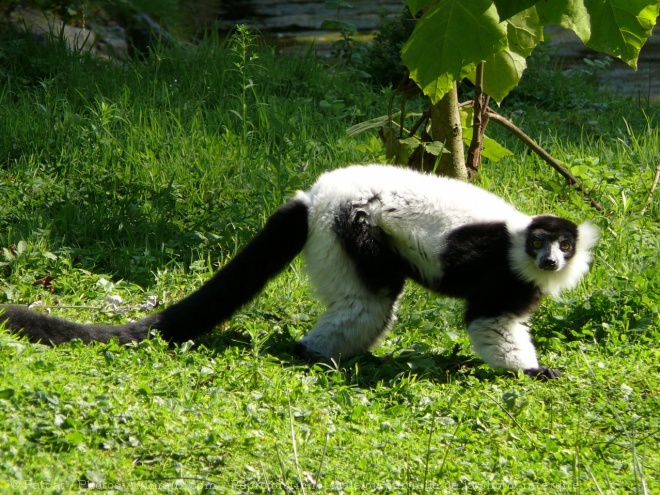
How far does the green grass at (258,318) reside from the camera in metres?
3.39

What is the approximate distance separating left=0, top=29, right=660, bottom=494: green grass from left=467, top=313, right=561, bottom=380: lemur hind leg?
0.33ft

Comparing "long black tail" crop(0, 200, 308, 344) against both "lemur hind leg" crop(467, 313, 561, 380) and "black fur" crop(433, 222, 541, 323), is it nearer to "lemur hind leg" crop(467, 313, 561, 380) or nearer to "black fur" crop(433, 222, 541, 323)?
"black fur" crop(433, 222, 541, 323)

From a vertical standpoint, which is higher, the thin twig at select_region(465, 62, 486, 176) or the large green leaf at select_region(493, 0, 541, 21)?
the large green leaf at select_region(493, 0, 541, 21)

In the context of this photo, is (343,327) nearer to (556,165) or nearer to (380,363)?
(380,363)

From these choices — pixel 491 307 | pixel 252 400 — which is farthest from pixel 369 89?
pixel 252 400

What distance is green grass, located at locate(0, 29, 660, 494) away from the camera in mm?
3389

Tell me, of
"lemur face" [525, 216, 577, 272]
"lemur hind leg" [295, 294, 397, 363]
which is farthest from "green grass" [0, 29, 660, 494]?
"lemur face" [525, 216, 577, 272]

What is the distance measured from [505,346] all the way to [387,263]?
2.34ft

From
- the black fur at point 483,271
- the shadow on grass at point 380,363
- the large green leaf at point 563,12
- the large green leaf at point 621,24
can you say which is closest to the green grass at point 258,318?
the shadow on grass at point 380,363

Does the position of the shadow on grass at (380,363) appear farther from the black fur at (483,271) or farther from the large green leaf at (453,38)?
the large green leaf at (453,38)

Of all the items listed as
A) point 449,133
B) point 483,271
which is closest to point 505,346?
point 483,271

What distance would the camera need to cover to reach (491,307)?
4.62 meters

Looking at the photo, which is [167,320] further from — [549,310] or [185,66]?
[185,66]

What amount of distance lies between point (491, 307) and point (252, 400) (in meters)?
1.38
